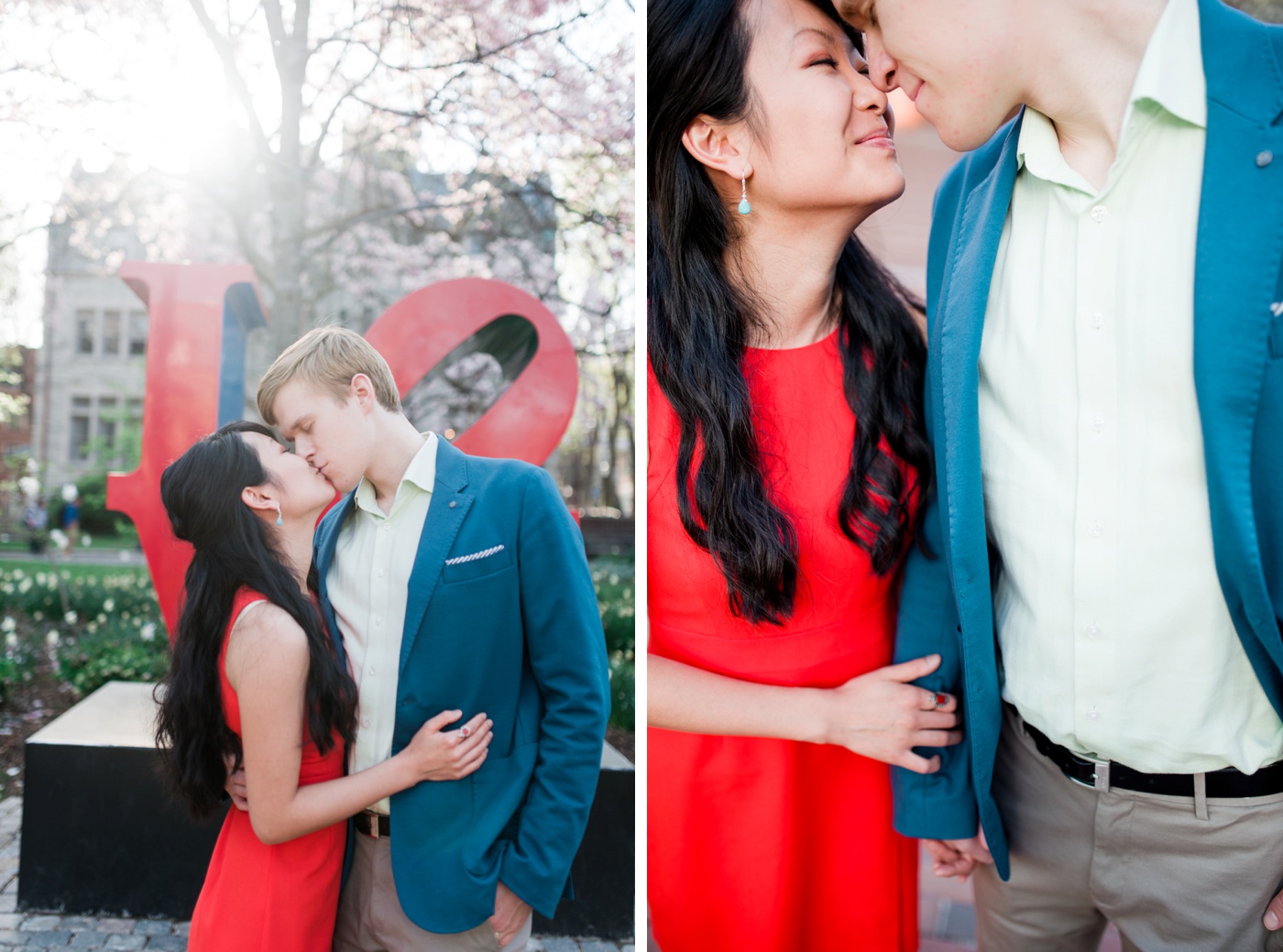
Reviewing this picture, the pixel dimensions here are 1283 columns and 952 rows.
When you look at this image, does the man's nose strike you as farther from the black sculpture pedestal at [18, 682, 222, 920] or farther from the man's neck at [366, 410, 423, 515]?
the black sculpture pedestal at [18, 682, 222, 920]

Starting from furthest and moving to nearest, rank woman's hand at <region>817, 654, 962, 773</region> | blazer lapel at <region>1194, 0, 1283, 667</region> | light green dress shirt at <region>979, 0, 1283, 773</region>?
woman's hand at <region>817, 654, 962, 773</region> < light green dress shirt at <region>979, 0, 1283, 773</region> < blazer lapel at <region>1194, 0, 1283, 667</region>

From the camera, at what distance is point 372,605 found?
1640mm

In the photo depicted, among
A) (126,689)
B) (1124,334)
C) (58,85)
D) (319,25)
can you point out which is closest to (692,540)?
(1124,334)

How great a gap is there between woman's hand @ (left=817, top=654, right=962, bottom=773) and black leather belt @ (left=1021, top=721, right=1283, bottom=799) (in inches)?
7.9

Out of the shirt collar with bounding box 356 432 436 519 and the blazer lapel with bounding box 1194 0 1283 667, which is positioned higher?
the blazer lapel with bounding box 1194 0 1283 667

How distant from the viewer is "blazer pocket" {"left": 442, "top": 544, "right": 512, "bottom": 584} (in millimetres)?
1663

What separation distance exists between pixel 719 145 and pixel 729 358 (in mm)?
423

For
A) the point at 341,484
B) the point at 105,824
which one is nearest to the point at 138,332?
the point at 341,484

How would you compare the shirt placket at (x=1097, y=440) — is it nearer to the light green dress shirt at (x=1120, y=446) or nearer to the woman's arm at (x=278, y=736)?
the light green dress shirt at (x=1120, y=446)

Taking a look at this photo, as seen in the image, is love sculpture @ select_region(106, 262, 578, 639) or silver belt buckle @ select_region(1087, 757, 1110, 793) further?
love sculpture @ select_region(106, 262, 578, 639)

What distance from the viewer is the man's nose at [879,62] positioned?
57.9 inches

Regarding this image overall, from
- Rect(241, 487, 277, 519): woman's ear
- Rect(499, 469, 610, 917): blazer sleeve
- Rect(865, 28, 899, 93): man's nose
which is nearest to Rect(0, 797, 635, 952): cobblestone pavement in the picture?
Rect(499, 469, 610, 917): blazer sleeve

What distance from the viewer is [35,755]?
171 centimetres

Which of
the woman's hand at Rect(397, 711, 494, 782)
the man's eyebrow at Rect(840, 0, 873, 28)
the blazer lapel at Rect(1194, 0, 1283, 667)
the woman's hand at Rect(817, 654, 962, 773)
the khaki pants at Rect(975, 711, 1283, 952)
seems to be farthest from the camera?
the woman's hand at Rect(397, 711, 494, 782)
